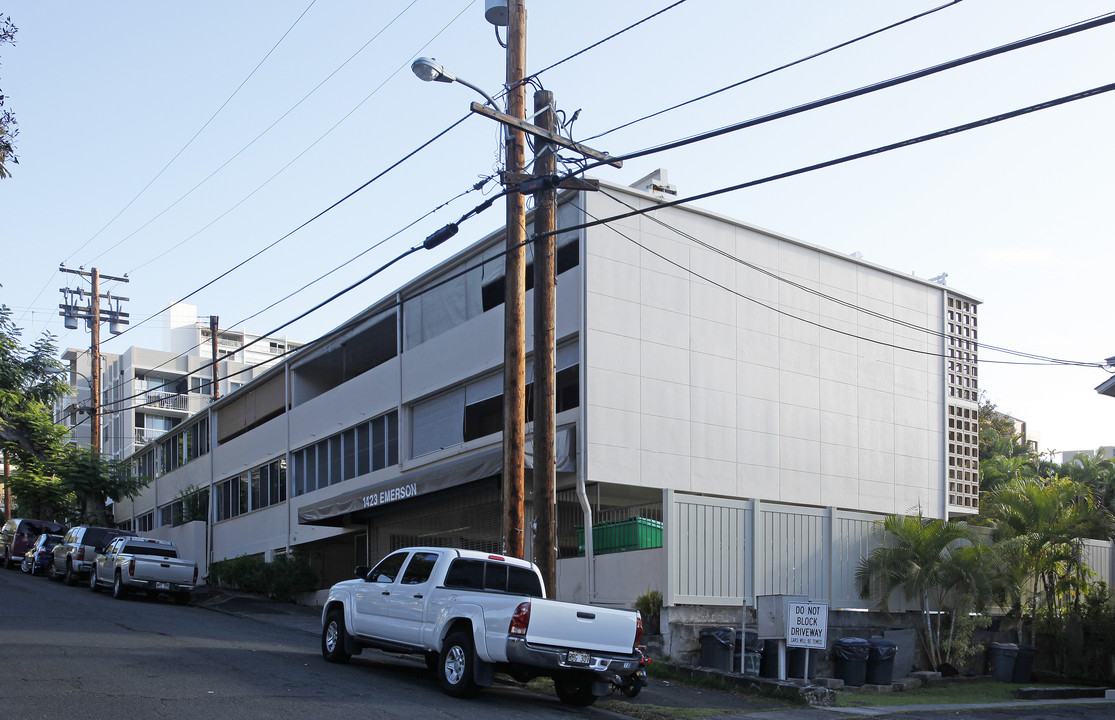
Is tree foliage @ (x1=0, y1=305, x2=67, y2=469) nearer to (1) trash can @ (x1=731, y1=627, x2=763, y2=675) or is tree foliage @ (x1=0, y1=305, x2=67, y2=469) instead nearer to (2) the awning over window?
(2) the awning over window

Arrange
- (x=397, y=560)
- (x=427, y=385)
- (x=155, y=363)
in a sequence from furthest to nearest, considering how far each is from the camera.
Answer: (x=155, y=363) → (x=427, y=385) → (x=397, y=560)

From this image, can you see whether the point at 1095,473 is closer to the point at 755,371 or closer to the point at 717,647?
the point at 755,371

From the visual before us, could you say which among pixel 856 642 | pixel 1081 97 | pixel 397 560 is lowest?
pixel 856 642

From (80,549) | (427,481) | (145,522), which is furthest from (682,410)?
(145,522)

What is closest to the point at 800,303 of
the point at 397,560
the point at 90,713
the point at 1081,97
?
the point at 397,560

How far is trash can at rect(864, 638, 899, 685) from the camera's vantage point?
54.4 ft

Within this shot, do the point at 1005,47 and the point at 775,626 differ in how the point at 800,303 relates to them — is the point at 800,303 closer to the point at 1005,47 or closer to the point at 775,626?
the point at 775,626

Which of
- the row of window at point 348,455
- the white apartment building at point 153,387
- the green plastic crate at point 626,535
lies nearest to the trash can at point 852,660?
the green plastic crate at point 626,535

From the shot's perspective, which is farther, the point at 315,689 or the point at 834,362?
the point at 834,362

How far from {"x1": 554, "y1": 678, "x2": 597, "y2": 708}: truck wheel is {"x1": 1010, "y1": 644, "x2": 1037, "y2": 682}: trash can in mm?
9979

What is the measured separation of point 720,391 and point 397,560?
31.0 feet

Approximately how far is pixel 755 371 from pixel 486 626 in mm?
11858

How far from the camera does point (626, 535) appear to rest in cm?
1833

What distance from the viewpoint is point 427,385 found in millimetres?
25750
